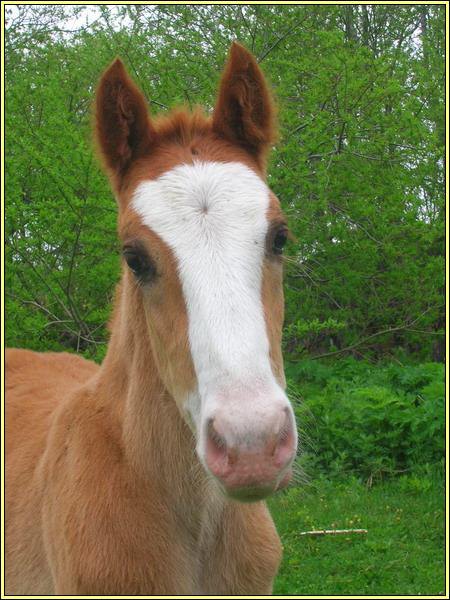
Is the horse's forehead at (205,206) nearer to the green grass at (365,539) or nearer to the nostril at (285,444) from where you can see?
the nostril at (285,444)

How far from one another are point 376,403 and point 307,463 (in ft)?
3.17

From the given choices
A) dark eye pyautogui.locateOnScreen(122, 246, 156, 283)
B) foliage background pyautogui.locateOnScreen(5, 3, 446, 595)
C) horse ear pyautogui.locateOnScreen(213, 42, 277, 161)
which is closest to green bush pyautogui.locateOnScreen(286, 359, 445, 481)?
foliage background pyautogui.locateOnScreen(5, 3, 446, 595)

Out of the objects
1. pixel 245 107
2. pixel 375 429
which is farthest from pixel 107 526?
pixel 375 429

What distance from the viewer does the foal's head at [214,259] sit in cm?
176

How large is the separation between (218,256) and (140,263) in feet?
1.17

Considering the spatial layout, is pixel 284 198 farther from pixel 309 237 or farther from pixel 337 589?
pixel 337 589

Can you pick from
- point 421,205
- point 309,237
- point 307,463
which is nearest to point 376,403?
point 307,463

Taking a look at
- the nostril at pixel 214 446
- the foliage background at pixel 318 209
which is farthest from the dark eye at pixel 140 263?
the foliage background at pixel 318 209

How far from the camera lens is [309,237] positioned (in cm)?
691

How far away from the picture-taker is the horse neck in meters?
2.43

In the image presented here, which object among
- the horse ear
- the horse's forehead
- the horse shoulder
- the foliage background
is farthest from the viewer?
the foliage background

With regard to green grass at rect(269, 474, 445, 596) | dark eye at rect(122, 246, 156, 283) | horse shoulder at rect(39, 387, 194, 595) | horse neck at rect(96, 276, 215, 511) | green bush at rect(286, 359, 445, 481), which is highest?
dark eye at rect(122, 246, 156, 283)

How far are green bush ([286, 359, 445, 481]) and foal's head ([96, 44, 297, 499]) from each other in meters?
3.75

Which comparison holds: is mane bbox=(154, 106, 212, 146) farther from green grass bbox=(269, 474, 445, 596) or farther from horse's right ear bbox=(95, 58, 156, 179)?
green grass bbox=(269, 474, 445, 596)
